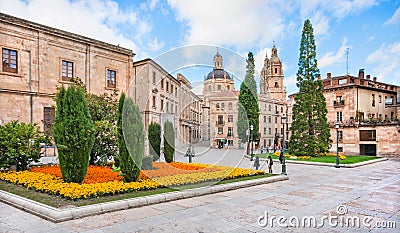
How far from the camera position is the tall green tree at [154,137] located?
52.3 feet

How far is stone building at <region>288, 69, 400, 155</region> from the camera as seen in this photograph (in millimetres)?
35969

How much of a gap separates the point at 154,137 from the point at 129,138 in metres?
5.39

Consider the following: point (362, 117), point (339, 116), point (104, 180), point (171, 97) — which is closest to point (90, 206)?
point (104, 180)

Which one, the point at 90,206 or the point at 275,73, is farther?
the point at 275,73

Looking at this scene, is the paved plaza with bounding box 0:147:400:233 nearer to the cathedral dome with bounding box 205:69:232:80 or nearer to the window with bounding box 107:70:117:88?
the cathedral dome with bounding box 205:69:232:80

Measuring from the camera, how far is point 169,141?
52.7 ft

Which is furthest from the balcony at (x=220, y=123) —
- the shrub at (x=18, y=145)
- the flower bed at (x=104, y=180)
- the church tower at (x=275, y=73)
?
the church tower at (x=275, y=73)

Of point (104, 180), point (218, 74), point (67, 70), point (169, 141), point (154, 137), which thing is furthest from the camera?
point (67, 70)

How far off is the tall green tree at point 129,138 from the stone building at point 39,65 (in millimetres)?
12505

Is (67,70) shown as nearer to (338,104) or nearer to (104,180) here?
(104,180)

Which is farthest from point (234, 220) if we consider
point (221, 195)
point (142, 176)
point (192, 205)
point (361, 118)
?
point (361, 118)

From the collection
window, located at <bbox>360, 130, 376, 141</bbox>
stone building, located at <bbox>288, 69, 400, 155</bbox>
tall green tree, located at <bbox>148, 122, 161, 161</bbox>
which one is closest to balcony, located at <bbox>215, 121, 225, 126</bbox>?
tall green tree, located at <bbox>148, 122, 161, 161</bbox>

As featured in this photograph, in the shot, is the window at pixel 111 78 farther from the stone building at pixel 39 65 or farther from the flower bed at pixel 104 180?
the flower bed at pixel 104 180

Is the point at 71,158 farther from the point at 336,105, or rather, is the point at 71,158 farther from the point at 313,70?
the point at 336,105
